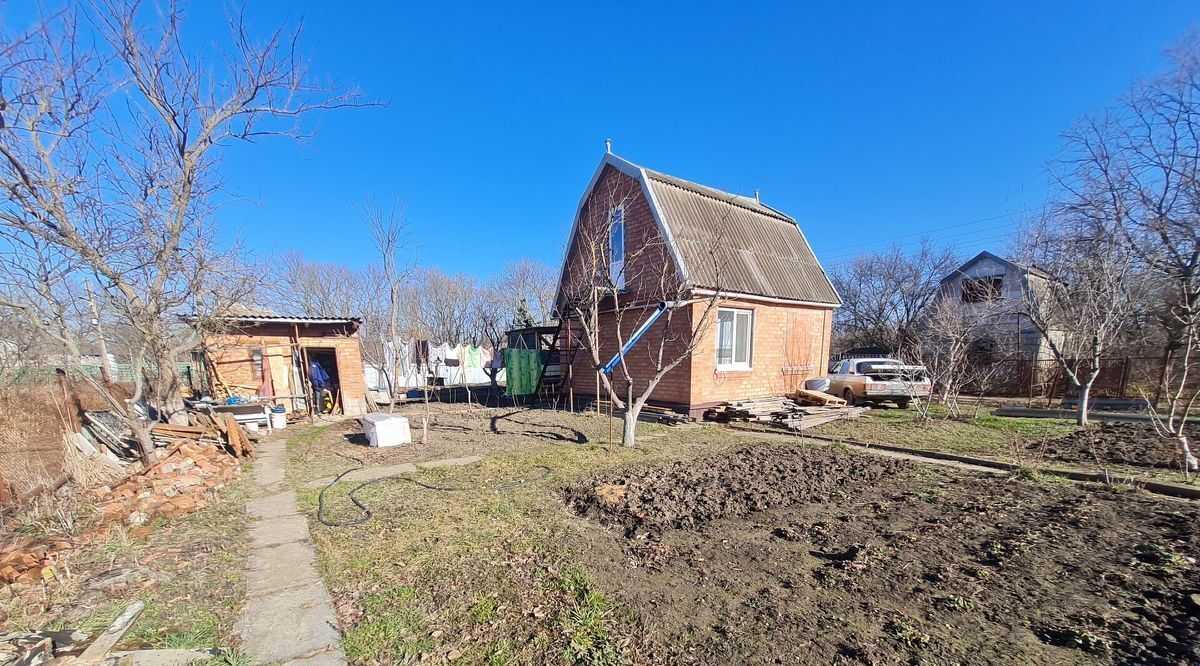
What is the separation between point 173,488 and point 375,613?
4334 mm

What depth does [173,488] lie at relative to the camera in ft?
17.2

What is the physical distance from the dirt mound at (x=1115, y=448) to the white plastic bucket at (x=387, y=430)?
421 inches

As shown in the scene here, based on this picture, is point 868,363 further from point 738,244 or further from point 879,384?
point 738,244

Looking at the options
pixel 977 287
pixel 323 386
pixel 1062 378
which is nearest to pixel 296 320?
pixel 323 386

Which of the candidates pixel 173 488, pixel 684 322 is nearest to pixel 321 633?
pixel 173 488

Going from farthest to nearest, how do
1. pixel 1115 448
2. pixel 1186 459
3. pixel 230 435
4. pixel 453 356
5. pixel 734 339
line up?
pixel 453 356 < pixel 734 339 < pixel 230 435 < pixel 1115 448 < pixel 1186 459

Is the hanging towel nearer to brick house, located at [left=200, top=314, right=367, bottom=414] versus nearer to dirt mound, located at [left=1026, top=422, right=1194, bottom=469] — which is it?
brick house, located at [left=200, top=314, right=367, bottom=414]

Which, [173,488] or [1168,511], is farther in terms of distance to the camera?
[173,488]

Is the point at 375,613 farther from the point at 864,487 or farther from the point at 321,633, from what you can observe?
the point at 864,487

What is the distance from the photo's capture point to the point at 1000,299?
18.4m

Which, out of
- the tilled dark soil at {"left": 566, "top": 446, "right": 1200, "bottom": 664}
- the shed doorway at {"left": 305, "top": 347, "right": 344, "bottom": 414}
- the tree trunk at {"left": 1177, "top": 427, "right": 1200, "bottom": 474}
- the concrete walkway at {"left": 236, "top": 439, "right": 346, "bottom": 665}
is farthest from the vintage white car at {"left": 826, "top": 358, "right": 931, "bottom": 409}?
the shed doorway at {"left": 305, "top": 347, "right": 344, "bottom": 414}

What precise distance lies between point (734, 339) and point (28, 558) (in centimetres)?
1147

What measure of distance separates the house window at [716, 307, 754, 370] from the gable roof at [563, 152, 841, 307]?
30.2 inches

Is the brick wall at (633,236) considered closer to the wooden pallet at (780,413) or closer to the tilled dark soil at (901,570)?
the wooden pallet at (780,413)
